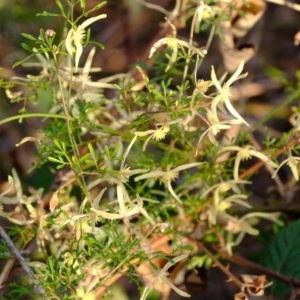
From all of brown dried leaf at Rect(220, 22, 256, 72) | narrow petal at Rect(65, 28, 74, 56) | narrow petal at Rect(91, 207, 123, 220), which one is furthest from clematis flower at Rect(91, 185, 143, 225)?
brown dried leaf at Rect(220, 22, 256, 72)

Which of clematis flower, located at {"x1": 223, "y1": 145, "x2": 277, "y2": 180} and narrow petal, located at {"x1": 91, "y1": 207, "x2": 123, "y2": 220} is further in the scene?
clematis flower, located at {"x1": 223, "y1": 145, "x2": 277, "y2": 180}

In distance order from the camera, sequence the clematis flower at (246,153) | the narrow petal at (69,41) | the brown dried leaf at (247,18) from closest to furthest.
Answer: the narrow petal at (69,41)
the clematis flower at (246,153)
the brown dried leaf at (247,18)

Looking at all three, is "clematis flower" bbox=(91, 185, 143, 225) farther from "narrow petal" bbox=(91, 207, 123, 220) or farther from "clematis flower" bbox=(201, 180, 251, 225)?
"clematis flower" bbox=(201, 180, 251, 225)

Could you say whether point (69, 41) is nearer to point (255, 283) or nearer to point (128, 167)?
point (128, 167)

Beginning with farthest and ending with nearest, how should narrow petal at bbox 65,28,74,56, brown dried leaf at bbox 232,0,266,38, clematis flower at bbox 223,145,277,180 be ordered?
1. brown dried leaf at bbox 232,0,266,38
2. clematis flower at bbox 223,145,277,180
3. narrow petal at bbox 65,28,74,56

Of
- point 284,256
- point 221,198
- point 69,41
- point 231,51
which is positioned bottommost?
point 284,256

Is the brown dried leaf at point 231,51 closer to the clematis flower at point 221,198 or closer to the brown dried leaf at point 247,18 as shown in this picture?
the brown dried leaf at point 247,18

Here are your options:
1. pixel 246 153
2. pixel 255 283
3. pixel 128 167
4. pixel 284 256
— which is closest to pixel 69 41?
pixel 128 167

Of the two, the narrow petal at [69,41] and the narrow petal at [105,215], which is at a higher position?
the narrow petal at [69,41]

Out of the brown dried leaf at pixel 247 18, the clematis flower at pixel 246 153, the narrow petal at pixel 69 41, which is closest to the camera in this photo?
the narrow petal at pixel 69 41

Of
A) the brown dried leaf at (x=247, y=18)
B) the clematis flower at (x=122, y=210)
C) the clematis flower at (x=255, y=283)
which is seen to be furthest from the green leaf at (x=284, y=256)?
the clematis flower at (x=122, y=210)
